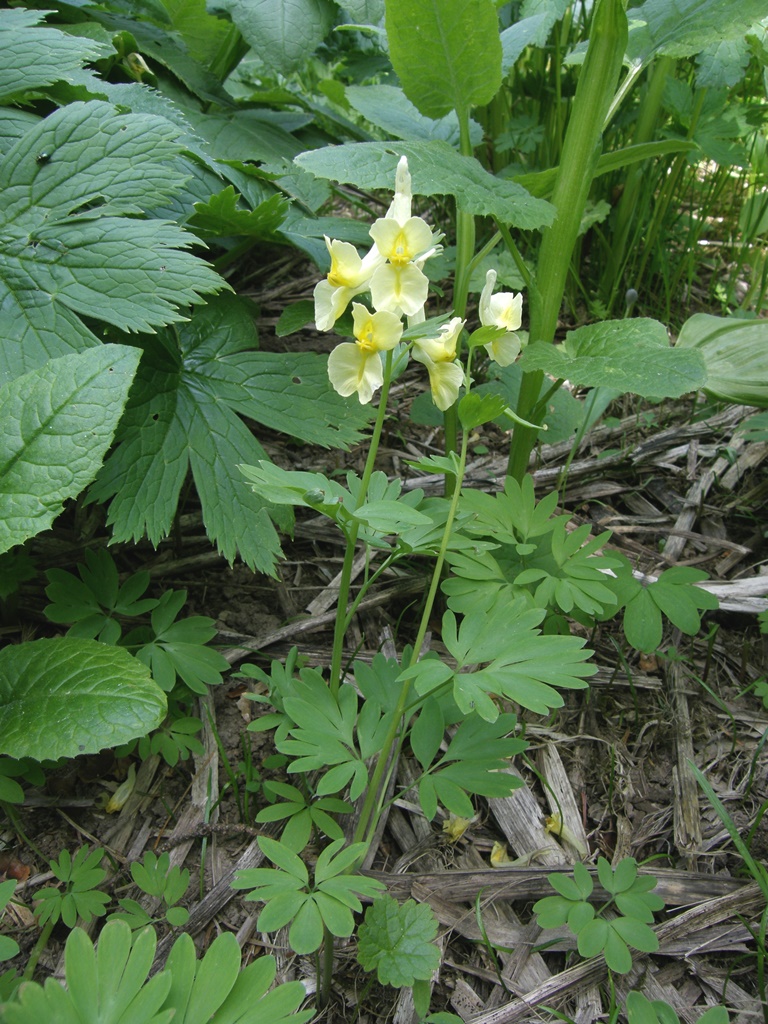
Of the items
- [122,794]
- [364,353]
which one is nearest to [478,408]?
[364,353]

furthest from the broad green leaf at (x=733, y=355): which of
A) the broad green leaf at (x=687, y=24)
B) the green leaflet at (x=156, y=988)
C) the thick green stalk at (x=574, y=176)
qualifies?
the green leaflet at (x=156, y=988)

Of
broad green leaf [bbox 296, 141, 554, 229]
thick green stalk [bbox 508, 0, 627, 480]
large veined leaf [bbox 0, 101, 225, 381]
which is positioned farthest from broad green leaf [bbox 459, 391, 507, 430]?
large veined leaf [bbox 0, 101, 225, 381]

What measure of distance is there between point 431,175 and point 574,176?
1.42 feet

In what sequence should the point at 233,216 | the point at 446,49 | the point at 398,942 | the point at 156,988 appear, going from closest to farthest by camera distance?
the point at 156,988 → the point at 398,942 → the point at 446,49 → the point at 233,216

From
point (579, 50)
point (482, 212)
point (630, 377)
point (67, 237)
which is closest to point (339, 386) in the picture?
point (482, 212)

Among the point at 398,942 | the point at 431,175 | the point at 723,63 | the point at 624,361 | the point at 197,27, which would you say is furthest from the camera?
the point at 197,27

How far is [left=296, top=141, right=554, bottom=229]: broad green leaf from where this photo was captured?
1.39m

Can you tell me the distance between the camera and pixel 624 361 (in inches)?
58.6

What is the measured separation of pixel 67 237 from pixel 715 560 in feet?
5.75

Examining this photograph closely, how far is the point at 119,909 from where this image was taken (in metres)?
1.31

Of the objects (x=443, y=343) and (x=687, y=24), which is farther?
(x=687, y=24)

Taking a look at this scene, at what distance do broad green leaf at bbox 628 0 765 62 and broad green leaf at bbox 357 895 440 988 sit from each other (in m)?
1.85

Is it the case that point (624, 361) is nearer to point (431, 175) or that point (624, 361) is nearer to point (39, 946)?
point (431, 175)

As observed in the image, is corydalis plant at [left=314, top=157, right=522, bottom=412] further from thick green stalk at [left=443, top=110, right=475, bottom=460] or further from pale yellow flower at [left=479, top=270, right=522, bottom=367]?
thick green stalk at [left=443, top=110, right=475, bottom=460]
